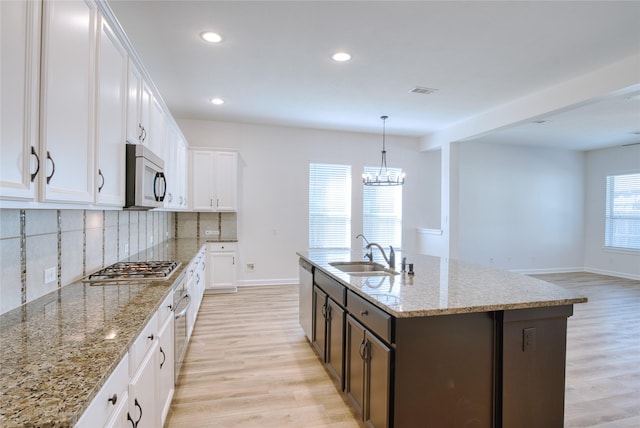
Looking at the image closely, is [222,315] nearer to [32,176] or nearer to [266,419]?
[266,419]

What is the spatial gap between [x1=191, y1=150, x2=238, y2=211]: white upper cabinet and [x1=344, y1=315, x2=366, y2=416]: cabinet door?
3867 mm

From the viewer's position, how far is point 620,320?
432 centimetres

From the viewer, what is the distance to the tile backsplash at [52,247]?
1.52 metres

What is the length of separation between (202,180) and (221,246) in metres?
1.14

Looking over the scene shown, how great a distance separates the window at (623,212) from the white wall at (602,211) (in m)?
0.12

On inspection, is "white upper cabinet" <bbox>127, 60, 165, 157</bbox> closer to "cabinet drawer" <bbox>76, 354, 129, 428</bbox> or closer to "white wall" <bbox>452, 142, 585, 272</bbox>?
"cabinet drawer" <bbox>76, 354, 129, 428</bbox>

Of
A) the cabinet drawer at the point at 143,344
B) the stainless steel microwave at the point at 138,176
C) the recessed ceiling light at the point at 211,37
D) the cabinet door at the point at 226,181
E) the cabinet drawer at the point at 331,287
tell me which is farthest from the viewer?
the cabinet door at the point at 226,181

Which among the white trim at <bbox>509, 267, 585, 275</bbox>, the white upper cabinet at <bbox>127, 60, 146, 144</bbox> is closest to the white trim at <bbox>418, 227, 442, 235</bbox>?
the white trim at <bbox>509, 267, 585, 275</bbox>

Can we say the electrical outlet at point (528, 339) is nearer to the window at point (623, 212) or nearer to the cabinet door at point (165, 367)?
the cabinet door at point (165, 367)

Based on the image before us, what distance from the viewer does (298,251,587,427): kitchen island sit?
169cm

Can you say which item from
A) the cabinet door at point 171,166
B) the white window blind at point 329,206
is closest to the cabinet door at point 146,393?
the cabinet door at point 171,166

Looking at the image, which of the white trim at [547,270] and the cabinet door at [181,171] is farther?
the white trim at [547,270]

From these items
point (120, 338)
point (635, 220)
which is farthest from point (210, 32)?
point (635, 220)

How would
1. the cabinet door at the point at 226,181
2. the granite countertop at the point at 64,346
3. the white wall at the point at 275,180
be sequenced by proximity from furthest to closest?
1. the white wall at the point at 275,180
2. the cabinet door at the point at 226,181
3. the granite countertop at the point at 64,346
